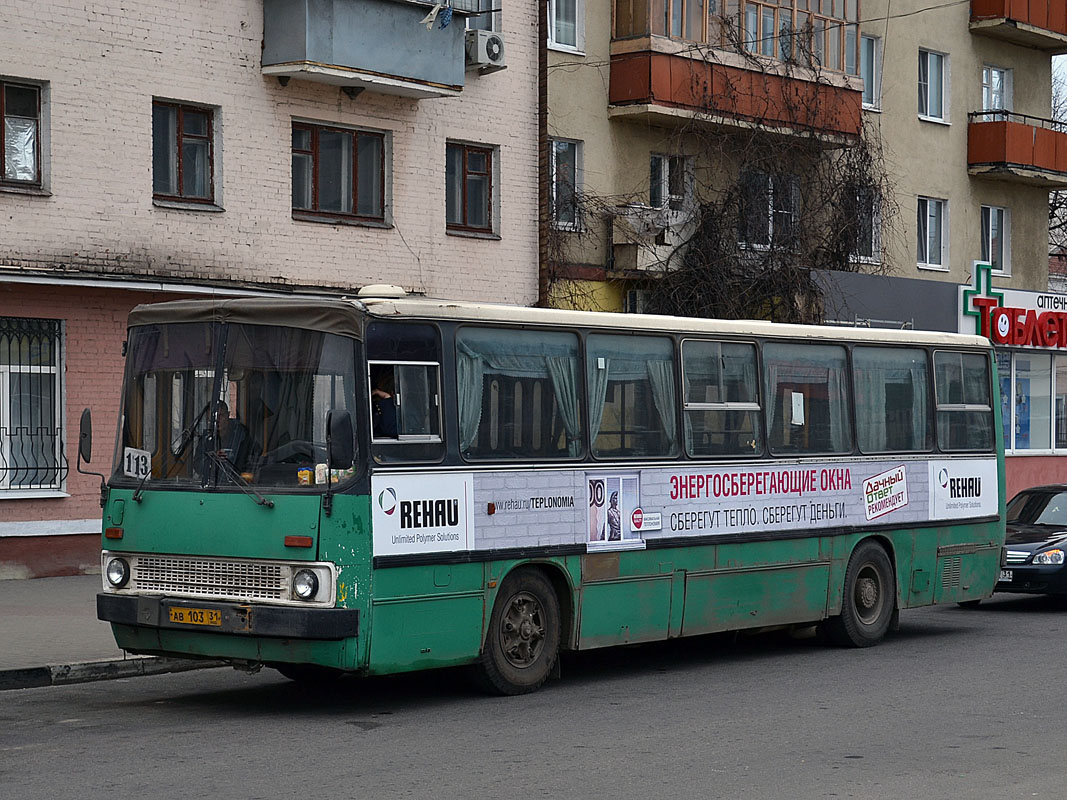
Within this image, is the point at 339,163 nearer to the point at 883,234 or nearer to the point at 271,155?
the point at 271,155

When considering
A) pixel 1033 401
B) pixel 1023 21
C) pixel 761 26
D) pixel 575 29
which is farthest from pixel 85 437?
pixel 1023 21

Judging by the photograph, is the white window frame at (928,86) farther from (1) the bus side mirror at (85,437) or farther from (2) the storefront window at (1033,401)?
(1) the bus side mirror at (85,437)

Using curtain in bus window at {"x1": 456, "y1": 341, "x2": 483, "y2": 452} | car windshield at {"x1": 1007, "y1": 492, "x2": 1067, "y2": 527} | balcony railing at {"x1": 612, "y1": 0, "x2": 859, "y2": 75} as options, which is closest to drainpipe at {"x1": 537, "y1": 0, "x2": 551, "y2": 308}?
balcony railing at {"x1": 612, "y1": 0, "x2": 859, "y2": 75}

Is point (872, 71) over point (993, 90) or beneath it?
beneath

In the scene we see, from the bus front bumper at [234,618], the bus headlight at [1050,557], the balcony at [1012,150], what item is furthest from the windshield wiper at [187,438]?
the balcony at [1012,150]

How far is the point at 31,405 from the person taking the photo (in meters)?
19.6

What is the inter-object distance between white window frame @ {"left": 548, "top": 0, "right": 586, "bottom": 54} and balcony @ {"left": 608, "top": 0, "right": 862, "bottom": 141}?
56 centimetres

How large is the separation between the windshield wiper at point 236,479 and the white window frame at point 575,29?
1694 cm

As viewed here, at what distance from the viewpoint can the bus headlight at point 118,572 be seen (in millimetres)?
11203

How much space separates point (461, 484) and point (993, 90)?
2800cm

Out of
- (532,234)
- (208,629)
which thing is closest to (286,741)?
(208,629)

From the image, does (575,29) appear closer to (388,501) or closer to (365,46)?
(365,46)

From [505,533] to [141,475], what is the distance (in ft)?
8.08

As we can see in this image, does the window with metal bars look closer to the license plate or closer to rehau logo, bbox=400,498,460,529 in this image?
the license plate
